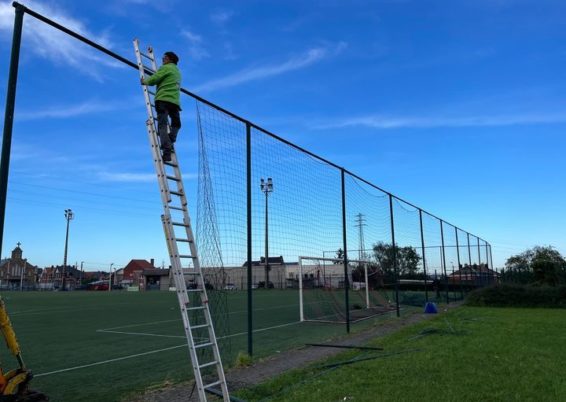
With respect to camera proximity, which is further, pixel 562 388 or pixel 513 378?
pixel 513 378

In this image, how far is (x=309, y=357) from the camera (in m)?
8.88

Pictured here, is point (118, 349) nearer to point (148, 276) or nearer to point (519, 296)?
point (519, 296)

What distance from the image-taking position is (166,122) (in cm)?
580

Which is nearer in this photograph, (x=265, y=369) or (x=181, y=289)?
(x=181, y=289)

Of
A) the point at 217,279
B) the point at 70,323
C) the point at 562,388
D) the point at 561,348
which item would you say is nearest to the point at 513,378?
the point at 562,388

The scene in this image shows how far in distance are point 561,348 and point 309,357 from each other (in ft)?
15.5

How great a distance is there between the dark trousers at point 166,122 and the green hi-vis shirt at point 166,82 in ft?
0.23

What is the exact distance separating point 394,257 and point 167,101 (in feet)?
42.8

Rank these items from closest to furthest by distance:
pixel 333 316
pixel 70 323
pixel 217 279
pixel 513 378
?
pixel 513 378
pixel 217 279
pixel 70 323
pixel 333 316

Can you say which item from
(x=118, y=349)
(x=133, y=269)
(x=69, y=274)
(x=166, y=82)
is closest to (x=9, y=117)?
(x=166, y=82)

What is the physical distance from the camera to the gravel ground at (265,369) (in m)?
6.28

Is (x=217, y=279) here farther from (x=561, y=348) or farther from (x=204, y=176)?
(x=561, y=348)

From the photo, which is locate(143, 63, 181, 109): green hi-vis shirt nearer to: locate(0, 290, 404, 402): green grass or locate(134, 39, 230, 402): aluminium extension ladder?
locate(134, 39, 230, 402): aluminium extension ladder

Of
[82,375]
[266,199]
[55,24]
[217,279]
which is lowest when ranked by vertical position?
[82,375]
